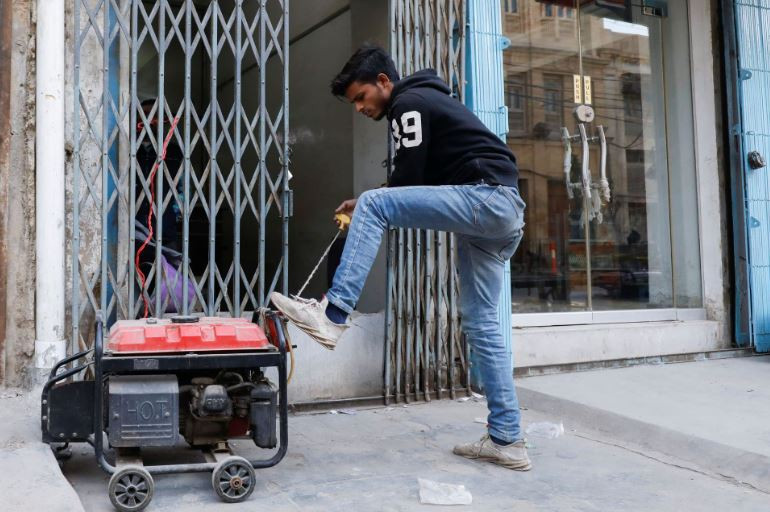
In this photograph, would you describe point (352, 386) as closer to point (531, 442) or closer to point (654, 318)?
point (531, 442)

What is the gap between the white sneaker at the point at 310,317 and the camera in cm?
295

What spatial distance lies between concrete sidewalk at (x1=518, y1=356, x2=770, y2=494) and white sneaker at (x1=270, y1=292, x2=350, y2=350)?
6.39ft

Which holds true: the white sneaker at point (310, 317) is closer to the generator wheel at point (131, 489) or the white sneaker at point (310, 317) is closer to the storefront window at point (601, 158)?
the generator wheel at point (131, 489)

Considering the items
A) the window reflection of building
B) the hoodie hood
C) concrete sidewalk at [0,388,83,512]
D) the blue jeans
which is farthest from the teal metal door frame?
concrete sidewalk at [0,388,83,512]

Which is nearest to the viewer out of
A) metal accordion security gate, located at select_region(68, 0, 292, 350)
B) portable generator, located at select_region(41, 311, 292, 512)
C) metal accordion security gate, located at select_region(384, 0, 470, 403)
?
portable generator, located at select_region(41, 311, 292, 512)

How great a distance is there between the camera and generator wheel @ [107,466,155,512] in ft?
8.60

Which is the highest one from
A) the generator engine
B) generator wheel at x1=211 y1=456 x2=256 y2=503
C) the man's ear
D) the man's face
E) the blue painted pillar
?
the blue painted pillar

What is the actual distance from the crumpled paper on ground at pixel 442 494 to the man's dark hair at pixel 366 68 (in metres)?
1.85

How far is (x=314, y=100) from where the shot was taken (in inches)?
272

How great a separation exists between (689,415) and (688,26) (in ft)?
12.8

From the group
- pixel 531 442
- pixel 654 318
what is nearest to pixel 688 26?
pixel 654 318

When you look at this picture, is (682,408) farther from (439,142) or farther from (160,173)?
(160,173)

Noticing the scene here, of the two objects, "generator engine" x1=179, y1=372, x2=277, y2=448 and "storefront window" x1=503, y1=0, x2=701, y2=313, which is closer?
"generator engine" x1=179, y1=372, x2=277, y2=448

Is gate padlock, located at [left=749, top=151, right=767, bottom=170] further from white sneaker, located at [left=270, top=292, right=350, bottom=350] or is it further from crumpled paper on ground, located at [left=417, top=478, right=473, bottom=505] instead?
white sneaker, located at [left=270, top=292, right=350, bottom=350]
